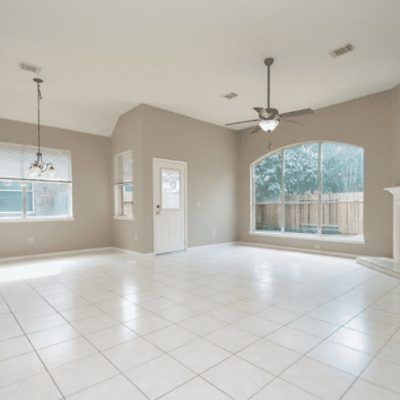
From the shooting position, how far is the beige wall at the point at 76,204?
5.70m

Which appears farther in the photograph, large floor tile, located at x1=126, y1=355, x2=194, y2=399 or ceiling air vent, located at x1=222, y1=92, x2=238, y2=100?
ceiling air vent, located at x1=222, y1=92, x2=238, y2=100

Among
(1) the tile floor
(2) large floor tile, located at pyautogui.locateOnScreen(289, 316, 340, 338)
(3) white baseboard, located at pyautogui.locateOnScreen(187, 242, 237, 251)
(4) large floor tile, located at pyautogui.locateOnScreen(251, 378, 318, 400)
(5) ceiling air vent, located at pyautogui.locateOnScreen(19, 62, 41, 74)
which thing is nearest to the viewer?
(4) large floor tile, located at pyautogui.locateOnScreen(251, 378, 318, 400)

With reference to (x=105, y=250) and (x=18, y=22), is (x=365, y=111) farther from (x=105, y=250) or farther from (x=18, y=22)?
(x=105, y=250)

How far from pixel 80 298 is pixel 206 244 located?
4174 millimetres

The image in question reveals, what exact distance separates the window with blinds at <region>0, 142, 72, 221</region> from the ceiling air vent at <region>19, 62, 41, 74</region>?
210cm

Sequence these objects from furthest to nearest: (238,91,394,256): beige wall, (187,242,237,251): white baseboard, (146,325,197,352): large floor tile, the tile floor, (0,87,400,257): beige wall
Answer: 1. (187,242,237,251): white baseboard
2. (0,87,400,257): beige wall
3. (238,91,394,256): beige wall
4. (146,325,197,352): large floor tile
5. the tile floor

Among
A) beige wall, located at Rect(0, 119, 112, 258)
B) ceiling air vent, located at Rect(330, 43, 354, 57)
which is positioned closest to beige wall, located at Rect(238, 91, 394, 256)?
ceiling air vent, located at Rect(330, 43, 354, 57)

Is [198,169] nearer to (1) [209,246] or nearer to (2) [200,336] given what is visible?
(1) [209,246]

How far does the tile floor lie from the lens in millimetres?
1760

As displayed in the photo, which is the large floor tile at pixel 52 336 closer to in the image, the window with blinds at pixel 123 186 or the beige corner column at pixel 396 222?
the window with blinds at pixel 123 186

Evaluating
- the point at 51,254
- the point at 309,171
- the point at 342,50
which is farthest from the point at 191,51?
the point at 51,254

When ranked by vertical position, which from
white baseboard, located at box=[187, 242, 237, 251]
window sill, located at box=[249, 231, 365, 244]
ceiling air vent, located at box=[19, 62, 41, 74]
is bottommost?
white baseboard, located at box=[187, 242, 237, 251]

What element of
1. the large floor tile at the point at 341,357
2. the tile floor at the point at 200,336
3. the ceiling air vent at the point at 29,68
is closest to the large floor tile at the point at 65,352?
the tile floor at the point at 200,336

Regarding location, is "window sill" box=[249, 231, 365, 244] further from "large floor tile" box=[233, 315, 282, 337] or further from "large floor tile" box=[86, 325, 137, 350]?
"large floor tile" box=[86, 325, 137, 350]
